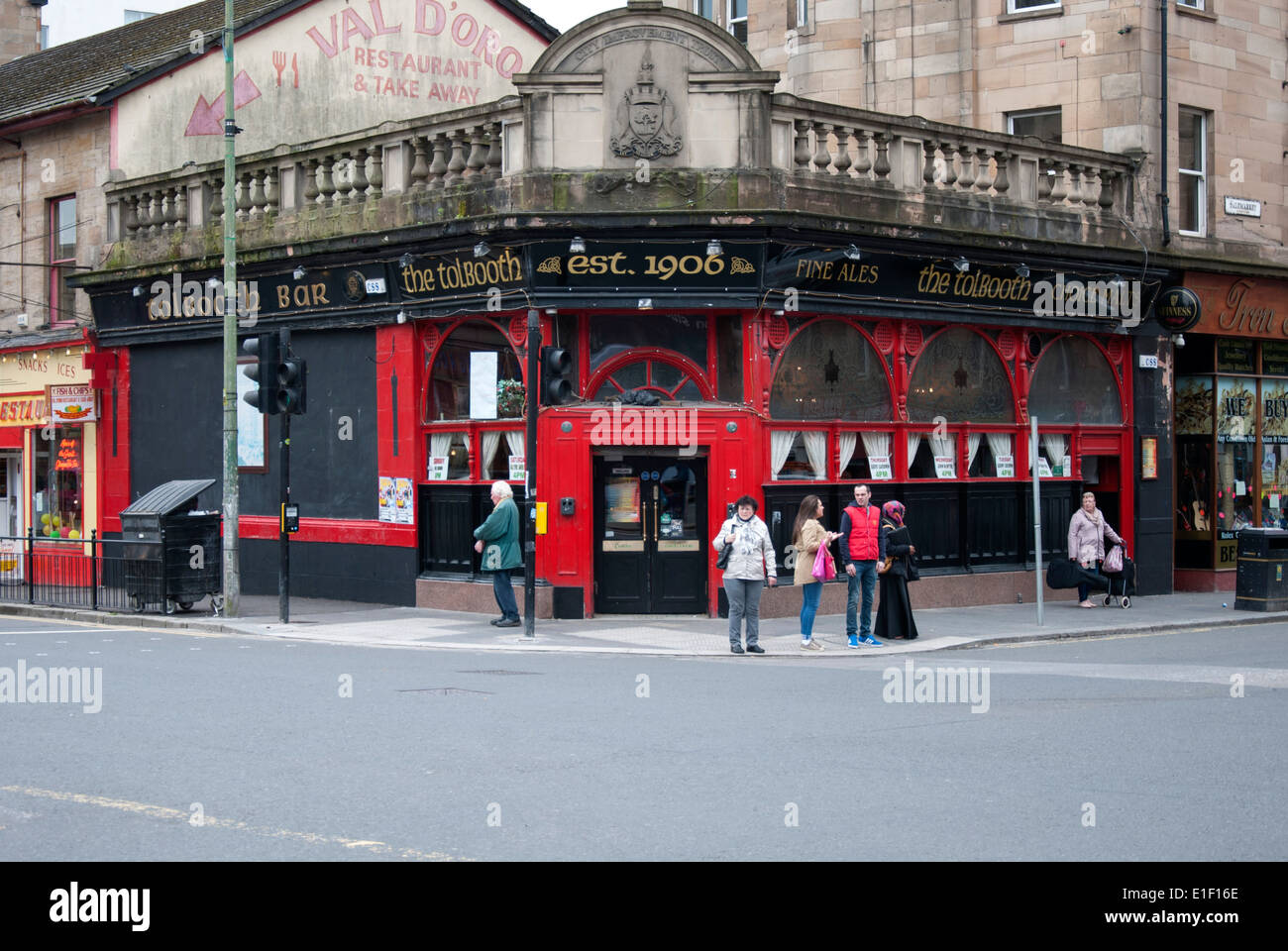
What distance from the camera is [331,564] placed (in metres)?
22.0

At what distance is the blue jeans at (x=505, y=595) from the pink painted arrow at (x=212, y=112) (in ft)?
38.6

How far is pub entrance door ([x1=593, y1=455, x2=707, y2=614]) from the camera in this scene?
19.3m

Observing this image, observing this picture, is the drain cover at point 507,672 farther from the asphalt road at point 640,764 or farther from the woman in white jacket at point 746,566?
the woman in white jacket at point 746,566

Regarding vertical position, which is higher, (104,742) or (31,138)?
(31,138)

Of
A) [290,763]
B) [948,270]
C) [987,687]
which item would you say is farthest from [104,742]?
[948,270]

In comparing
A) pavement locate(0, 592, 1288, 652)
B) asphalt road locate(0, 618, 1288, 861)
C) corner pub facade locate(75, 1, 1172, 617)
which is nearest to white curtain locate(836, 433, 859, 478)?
corner pub facade locate(75, 1, 1172, 617)

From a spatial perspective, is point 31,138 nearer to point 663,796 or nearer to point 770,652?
point 770,652

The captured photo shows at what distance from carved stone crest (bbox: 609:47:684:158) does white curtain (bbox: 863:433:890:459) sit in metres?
5.05

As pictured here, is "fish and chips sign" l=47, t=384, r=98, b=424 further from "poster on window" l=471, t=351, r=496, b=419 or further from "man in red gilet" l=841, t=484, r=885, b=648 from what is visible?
"man in red gilet" l=841, t=484, r=885, b=648

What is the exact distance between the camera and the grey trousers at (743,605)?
15.8m

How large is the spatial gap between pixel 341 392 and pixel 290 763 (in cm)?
1345

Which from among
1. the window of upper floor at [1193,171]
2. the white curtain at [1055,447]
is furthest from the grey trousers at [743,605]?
the window of upper floor at [1193,171]

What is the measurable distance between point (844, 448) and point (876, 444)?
Result: 639mm

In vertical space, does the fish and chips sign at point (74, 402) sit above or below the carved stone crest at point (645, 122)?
below
